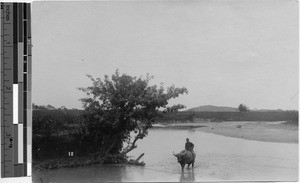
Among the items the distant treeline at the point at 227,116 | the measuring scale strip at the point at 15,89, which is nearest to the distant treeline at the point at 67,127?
the distant treeline at the point at 227,116

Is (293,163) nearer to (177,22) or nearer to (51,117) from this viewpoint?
(177,22)

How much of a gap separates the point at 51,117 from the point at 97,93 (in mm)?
502

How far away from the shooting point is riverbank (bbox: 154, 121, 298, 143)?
4.68 meters

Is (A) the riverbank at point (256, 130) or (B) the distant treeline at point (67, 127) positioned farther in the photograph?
(A) the riverbank at point (256, 130)

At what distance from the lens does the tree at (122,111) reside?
4.59 meters

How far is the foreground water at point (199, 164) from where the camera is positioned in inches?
180

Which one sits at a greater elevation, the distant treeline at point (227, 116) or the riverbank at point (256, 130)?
the distant treeline at point (227, 116)

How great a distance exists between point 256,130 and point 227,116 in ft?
1.14

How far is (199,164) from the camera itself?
462 centimetres

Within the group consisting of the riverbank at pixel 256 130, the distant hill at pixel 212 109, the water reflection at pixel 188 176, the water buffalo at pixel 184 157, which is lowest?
the water reflection at pixel 188 176

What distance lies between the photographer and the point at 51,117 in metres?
4.55

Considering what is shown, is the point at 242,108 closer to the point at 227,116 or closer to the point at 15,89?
the point at 227,116

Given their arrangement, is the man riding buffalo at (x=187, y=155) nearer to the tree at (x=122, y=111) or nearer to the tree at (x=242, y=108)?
the tree at (x=122, y=111)

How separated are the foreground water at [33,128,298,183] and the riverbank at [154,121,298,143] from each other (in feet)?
0.18
